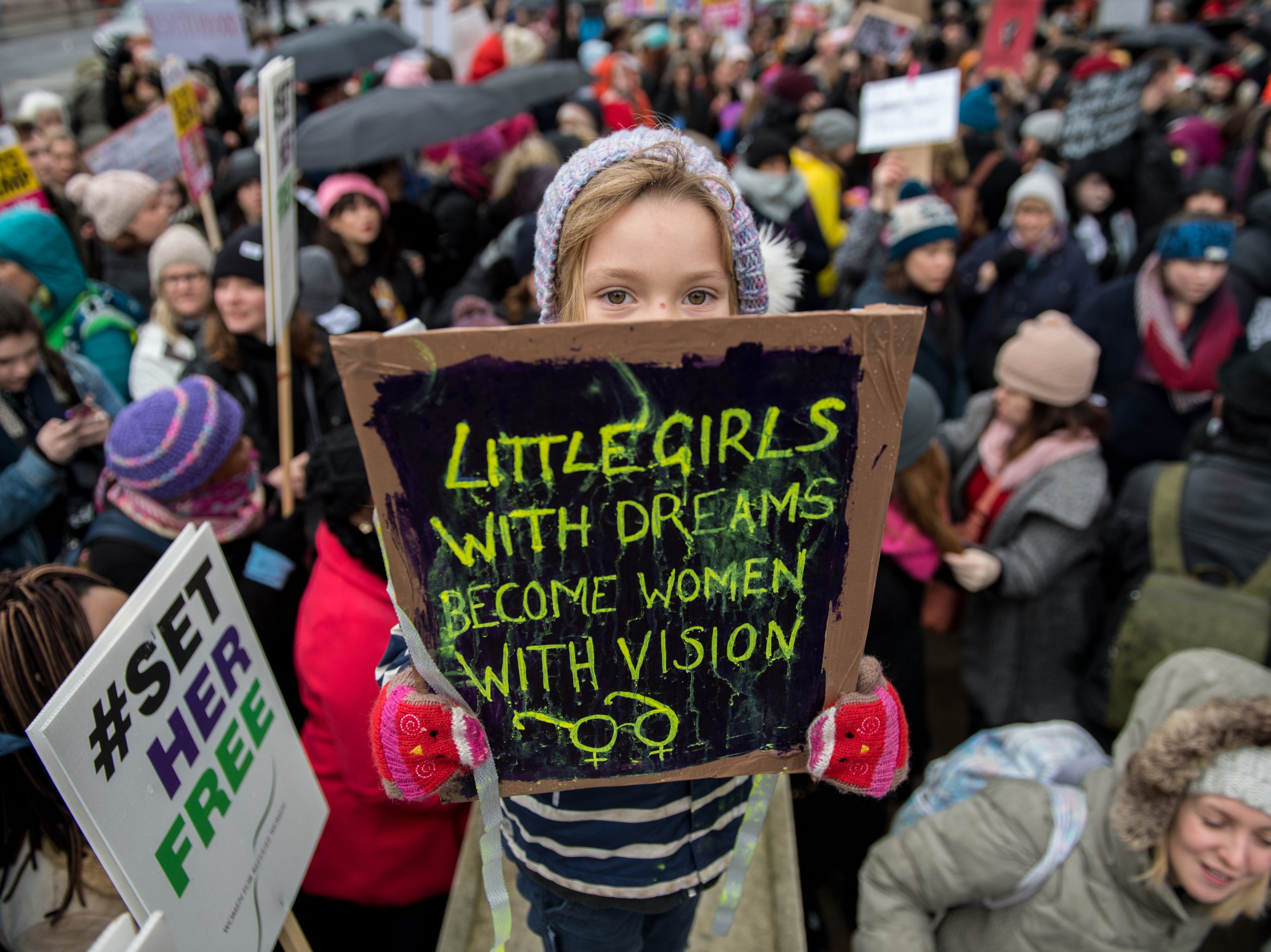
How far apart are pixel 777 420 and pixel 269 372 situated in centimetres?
285

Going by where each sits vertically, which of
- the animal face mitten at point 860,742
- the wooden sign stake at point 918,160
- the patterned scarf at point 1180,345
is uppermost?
the wooden sign stake at point 918,160

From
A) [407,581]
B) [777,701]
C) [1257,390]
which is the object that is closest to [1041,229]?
[1257,390]

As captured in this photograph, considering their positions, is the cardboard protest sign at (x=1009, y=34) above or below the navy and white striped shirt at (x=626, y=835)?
above

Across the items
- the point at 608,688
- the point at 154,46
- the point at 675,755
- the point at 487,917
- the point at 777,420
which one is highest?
the point at 154,46

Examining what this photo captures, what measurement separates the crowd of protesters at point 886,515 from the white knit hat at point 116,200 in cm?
2

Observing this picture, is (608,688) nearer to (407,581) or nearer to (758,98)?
(407,581)

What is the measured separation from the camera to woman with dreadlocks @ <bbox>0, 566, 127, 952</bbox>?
1.43 meters

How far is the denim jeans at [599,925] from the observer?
1.59 m

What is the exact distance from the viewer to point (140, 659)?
53.6 inches

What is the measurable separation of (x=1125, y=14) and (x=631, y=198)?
13.2 meters

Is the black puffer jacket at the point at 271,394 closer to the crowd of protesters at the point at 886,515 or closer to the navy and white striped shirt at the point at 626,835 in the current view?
the crowd of protesters at the point at 886,515

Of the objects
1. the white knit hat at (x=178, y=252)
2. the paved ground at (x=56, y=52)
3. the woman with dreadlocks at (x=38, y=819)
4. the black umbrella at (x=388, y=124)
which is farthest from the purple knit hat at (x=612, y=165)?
the paved ground at (x=56, y=52)

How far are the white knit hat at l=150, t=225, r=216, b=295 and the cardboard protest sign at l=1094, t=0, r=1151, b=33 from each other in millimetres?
12267

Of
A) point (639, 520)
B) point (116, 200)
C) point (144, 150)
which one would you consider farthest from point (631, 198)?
point (144, 150)
